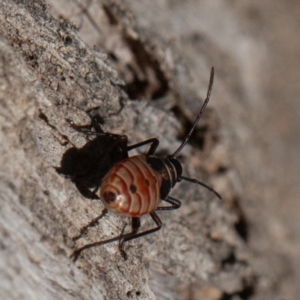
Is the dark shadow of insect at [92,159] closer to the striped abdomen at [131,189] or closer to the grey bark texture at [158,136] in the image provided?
the grey bark texture at [158,136]

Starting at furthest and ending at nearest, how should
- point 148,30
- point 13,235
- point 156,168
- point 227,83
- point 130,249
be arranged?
point 227,83 < point 148,30 < point 156,168 < point 130,249 < point 13,235

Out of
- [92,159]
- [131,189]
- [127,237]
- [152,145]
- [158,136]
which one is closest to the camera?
[131,189]

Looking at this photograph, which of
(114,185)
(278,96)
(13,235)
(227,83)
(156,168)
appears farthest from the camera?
(278,96)

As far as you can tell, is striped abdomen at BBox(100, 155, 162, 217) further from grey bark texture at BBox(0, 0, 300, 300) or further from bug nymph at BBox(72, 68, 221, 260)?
grey bark texture at BBox(0, 0, 300, 300)

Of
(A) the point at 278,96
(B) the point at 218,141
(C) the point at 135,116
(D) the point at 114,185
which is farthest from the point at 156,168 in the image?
(A) the point at 278,96

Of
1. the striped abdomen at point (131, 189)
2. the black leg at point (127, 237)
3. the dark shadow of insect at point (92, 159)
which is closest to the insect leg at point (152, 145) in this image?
the dark shadow of insect at point (92, 159)

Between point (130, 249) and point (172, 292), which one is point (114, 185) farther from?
point (172, 292)

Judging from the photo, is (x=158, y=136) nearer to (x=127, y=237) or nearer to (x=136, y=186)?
(x=136, y=186)

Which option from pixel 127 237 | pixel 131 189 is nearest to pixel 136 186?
pixel 131 189
